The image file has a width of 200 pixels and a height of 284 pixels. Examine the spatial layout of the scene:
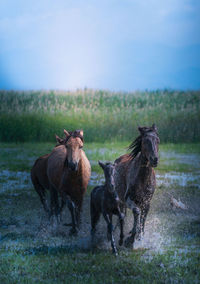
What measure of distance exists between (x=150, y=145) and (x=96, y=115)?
120 centimetres

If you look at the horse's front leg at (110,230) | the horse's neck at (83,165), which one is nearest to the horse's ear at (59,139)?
the horse's neck at (83,165)

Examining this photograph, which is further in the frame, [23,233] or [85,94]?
[85,94]

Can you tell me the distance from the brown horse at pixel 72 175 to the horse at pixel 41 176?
129 mm

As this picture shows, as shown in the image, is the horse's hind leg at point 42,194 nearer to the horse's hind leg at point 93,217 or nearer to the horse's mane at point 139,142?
the horse's hind leg at point 93,217

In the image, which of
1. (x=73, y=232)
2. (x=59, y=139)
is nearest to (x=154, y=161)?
(x=73, y=232)

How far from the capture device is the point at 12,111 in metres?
5.03

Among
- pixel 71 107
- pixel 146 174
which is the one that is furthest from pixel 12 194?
pixel 146 174

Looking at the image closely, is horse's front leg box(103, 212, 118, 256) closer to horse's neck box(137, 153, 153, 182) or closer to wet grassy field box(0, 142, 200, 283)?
wet grassy field box(0, 142, 200, 283)

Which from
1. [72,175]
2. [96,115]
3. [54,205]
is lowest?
[54,205]

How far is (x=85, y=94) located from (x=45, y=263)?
6.04 feet

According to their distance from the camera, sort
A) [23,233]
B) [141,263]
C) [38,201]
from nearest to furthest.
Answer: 1. [141,263]
2. [23,233]
3. [38,201]

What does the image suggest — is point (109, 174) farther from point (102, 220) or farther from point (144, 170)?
point (102, 220)

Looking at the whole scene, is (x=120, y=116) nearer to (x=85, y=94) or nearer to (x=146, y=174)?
(x=85, y=94)

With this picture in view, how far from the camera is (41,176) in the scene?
186 inches
